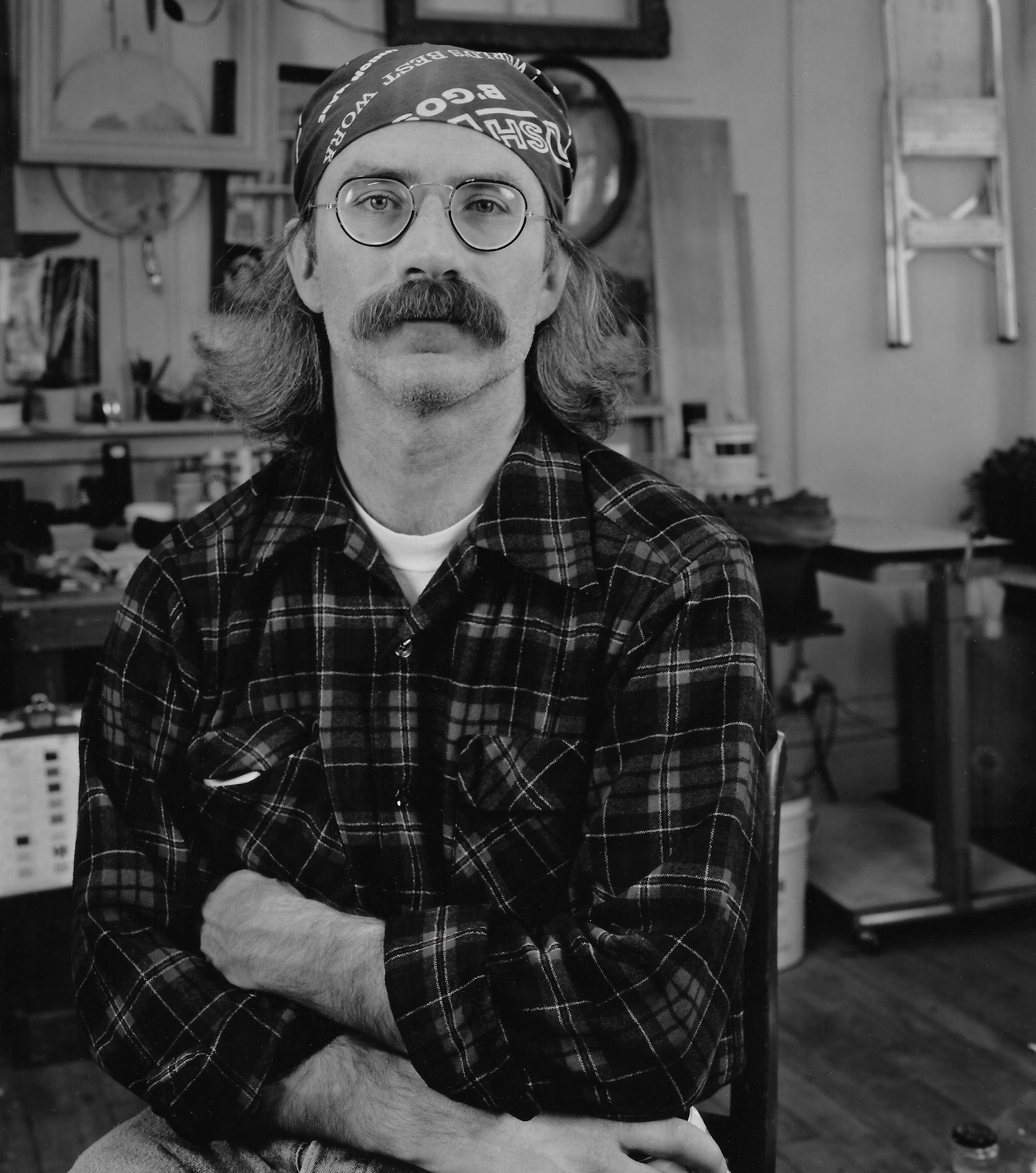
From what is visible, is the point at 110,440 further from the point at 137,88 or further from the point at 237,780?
the point at 237,780

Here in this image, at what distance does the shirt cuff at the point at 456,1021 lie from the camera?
1.15 meters

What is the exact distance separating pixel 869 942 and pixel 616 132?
2.26 m

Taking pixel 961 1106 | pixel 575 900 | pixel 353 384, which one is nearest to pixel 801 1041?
pixel 961 1106

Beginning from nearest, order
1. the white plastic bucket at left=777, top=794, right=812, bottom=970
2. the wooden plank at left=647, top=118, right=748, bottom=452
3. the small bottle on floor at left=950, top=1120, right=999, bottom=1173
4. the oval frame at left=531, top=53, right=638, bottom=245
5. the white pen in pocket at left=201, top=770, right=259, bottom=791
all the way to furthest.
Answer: the white pen in pocket at left=201, top=770, right=259, bottom=791, the small bottle on floor at left=950, top=1120, right=999, bottom=1173, the white plastic bucket at left=777, top=794, right=812, bottom=970, the oval frame at left=531, top=53, right=638, bottom=245, the wooden plank at left=647, top=118, right=748, bottom=452

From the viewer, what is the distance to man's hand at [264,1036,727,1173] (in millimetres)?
1149

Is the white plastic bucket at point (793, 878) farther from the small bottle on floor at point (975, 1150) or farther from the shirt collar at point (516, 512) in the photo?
the shirt collar at point (516, 512)

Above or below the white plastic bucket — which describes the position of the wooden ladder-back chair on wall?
above

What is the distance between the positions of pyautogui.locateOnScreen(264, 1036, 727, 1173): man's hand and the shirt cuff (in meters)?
0.02

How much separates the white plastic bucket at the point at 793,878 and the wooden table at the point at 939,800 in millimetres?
150

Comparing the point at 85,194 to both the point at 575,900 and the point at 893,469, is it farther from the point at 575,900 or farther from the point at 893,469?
the point at 575,900

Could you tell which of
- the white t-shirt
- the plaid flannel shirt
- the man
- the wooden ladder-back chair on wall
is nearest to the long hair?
the man

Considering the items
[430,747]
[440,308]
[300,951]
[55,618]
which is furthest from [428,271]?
[55,618]

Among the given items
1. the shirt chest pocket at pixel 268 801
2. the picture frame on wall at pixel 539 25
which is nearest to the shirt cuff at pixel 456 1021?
the shirt chest pocket at pixel 268 801

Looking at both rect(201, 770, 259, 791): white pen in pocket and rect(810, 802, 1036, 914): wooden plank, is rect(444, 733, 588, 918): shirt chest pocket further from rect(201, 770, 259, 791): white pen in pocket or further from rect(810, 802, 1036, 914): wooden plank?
rect(810, 802, 1036, 914): wooden plank
